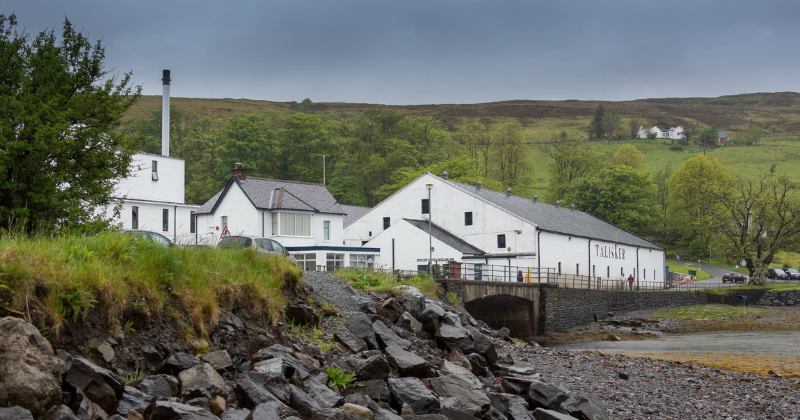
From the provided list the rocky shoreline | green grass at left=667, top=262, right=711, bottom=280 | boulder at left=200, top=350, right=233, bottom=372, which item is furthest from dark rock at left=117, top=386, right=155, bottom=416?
green grass at left=667, top=262, right=711, bottom=280

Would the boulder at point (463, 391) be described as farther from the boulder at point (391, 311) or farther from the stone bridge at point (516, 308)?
the stone bridge at point (516, 308)

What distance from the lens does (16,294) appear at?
9477 mm

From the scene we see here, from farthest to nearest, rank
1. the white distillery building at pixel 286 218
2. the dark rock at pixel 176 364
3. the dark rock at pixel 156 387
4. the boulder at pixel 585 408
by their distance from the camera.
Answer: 1. the white distillery building at pixel 286 218
2. the boulder at pixel 585 408
3. the dark rock at pixel 176 364
4. the dark rock at pixel 156 387

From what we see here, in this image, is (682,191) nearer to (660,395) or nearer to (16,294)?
(660,395)

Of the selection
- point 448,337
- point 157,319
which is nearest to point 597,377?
point 448,337

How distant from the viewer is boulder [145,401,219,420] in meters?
8.95

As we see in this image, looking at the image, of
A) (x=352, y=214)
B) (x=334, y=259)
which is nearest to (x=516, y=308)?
(x=334, y=259)

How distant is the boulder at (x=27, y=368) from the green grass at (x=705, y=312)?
55888 millimetres

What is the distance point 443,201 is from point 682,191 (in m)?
65.4

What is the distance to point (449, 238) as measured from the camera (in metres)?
59.5

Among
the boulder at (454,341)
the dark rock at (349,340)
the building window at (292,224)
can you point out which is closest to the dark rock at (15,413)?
the dark rock at (349,340)

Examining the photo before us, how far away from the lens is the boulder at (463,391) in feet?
42.0

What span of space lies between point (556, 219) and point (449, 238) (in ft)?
43.2

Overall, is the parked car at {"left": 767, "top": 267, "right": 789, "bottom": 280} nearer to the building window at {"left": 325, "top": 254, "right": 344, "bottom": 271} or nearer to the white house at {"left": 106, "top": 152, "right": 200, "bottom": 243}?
the building window at {"left": 325, "top": 254, "right": 344, "bottom": 271}
